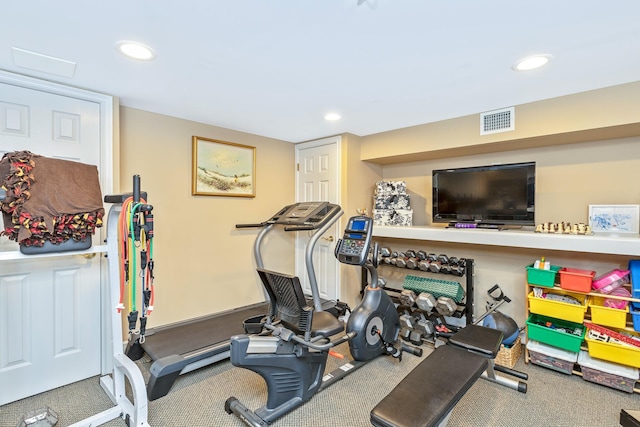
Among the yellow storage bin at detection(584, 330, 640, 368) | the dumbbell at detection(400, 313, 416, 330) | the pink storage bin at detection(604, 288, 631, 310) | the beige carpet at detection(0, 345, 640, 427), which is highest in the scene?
the pink storage bin at detection(604, 288, 631, 310)

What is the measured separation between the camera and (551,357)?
253 centimetres

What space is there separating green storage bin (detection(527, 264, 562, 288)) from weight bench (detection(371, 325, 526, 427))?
67cm

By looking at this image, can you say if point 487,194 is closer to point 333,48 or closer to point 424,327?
point 424,327

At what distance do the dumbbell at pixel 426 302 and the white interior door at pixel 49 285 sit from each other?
286 cm

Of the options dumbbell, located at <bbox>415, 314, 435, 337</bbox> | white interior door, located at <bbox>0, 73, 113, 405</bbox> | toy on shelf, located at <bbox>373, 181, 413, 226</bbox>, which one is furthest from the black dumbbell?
white interior door, located at <bbox>0, 73, 113, 405</bbox>

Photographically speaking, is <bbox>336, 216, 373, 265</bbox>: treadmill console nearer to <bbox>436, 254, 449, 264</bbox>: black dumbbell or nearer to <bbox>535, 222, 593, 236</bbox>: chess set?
<bbox>436, 254, 449, 264</bbox>: black dumbbell

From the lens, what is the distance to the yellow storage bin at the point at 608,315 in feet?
Answer: 7.31

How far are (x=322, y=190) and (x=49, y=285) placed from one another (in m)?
2.76

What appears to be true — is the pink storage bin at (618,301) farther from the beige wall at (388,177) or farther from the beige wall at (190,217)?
the beige wall at (190,217)

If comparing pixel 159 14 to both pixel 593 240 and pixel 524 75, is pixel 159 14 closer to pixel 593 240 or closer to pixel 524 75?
pixel 524 75

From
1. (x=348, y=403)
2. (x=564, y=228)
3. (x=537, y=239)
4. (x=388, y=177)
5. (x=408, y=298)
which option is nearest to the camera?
(x=348, y=403)

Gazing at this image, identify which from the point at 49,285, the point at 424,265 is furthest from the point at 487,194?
the point at 49,285

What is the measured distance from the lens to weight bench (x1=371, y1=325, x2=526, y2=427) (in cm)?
137

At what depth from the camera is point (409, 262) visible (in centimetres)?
334
